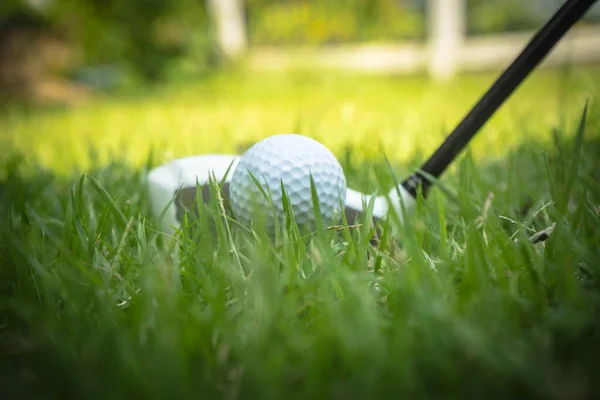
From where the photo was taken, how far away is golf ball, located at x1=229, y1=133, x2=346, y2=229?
92 centimetres

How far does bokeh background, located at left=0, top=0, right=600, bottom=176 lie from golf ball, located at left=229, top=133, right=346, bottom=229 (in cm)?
180

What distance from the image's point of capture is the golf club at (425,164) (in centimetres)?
89

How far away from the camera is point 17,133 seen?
281cm

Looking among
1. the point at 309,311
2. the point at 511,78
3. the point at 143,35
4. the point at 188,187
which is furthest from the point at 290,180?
the point at 143,35

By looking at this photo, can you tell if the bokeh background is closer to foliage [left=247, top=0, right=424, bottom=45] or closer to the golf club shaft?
foliage [left=247, top=0, right=424, bottom=45]

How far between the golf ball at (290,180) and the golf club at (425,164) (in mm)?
40

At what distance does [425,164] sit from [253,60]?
5.13m

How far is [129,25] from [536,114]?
432 cm

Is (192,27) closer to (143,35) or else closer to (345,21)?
(143,35)

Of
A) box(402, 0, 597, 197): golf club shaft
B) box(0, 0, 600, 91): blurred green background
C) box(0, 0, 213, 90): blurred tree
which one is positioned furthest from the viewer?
box(0, 0, 213, 90): blurred tree

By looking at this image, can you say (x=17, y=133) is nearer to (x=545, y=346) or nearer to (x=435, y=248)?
(x=435, y=248)

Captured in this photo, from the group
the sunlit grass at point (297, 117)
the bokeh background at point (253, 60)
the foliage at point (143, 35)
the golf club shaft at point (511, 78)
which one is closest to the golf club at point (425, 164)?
the golf club shaft at point (511, 78)

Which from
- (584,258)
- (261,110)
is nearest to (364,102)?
(261,110)

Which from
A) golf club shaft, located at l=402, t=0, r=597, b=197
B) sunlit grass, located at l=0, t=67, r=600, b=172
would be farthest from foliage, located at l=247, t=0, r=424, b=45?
golf club shaft, located at l=402, t=0, r=597, b=197
